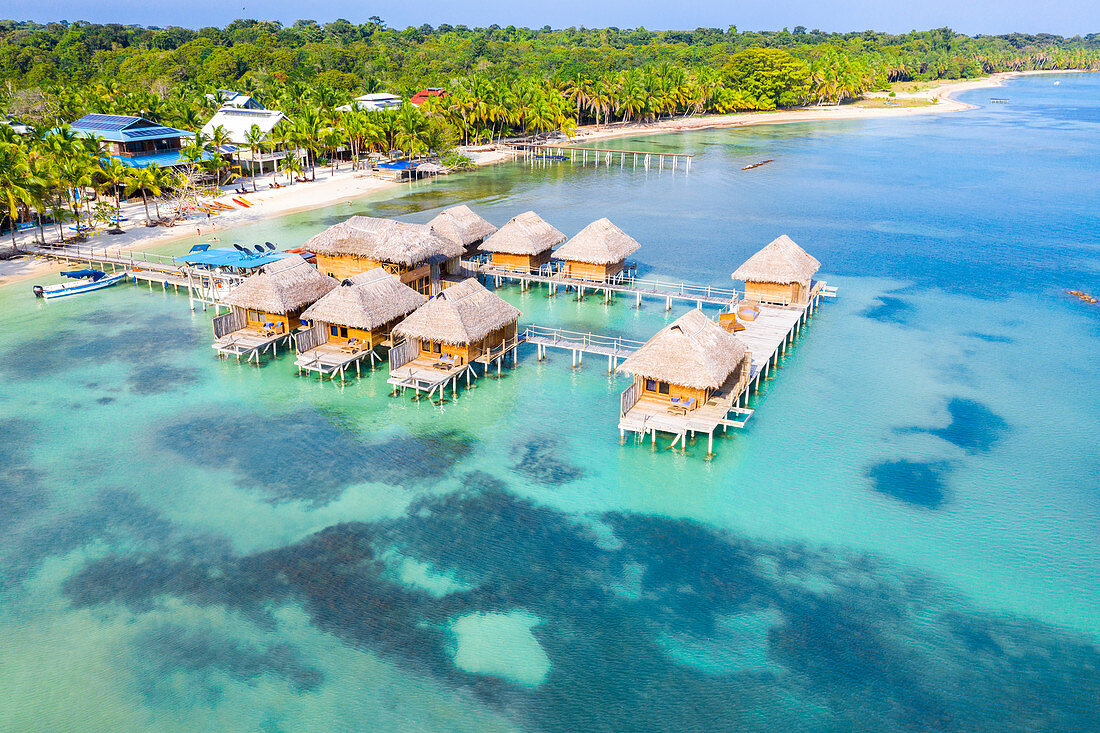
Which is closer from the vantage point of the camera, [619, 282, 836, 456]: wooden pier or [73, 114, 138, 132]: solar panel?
[619, 282, 836, 456]: wooden pier

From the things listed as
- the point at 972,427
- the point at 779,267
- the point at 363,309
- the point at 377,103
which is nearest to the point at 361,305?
the point at 363,309

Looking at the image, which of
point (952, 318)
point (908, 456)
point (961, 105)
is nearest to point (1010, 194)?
point (952, 318)

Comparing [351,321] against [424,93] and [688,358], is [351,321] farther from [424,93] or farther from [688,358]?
[424,93]

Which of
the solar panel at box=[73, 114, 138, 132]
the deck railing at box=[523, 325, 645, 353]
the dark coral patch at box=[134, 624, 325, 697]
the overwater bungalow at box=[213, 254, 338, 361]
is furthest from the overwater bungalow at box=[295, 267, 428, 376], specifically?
the solar panel at box=[73, 114, 138, 132]

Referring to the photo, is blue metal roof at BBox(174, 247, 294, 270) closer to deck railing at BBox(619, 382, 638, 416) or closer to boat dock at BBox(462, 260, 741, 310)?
boat dock at BBox(462, 260, 741, 310)

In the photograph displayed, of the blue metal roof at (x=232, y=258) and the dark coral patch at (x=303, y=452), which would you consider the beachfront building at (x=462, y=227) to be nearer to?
the blue metal roof at (x=232, y=258)
